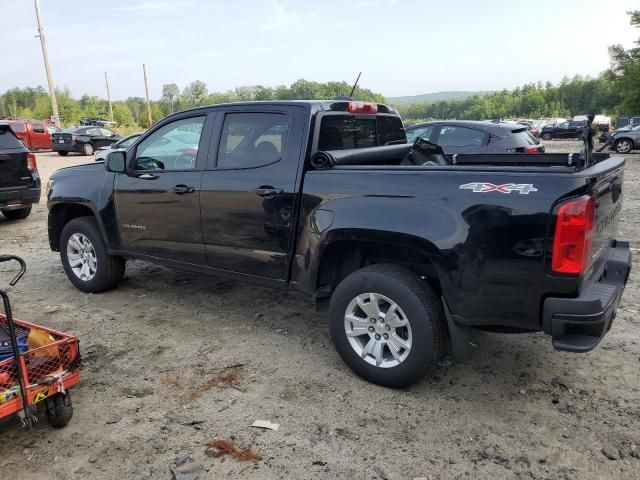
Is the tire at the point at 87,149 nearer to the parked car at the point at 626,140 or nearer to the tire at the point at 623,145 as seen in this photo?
the parked car at the point at 626,140

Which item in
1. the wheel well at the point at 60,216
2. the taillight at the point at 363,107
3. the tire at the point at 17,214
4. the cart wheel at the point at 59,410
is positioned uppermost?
the taillight at the point at 363,107

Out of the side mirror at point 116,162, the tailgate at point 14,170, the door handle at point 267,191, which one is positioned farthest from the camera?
the tailgate at point 14,170

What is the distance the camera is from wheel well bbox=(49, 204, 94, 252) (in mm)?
5520

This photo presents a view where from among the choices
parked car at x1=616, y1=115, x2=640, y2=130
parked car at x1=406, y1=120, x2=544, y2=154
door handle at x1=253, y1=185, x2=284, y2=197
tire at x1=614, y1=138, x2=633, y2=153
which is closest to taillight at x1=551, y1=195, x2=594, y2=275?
door handle at x1=253, y1=185, x2=284, y2=197

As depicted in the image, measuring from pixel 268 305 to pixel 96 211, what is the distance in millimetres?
1862

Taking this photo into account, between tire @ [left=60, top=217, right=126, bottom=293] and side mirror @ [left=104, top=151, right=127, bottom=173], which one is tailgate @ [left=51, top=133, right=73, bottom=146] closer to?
tire @ [left=60, top=217, right=126, bottom=293]

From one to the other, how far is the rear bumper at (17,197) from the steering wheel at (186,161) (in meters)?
5.28

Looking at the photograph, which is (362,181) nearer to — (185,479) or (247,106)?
(247,106)

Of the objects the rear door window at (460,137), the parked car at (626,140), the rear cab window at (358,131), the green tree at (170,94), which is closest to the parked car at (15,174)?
the rear cab window at (358,131)

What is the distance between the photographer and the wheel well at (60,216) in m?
5.52

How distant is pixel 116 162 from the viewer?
481 cm

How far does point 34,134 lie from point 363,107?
2650 centimetres

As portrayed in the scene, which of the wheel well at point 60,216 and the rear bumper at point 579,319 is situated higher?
the wheel well at point 60,216

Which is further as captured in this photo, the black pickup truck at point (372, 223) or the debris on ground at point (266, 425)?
the debris on ground at point (266, 425)
